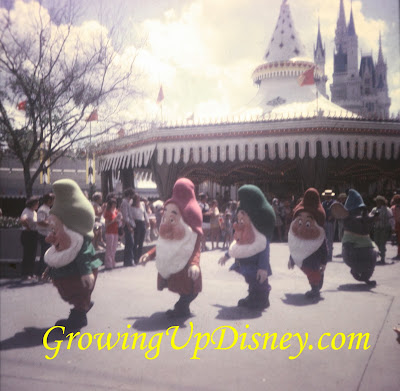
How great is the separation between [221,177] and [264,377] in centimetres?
901

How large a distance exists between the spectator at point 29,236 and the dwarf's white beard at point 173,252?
2.53 feet

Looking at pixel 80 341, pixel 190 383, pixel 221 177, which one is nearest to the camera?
pixel 190 383

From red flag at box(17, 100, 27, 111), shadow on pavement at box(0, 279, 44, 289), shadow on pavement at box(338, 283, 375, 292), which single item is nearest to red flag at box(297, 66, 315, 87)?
shadow on pavement at box(338, 283, 375, 292)

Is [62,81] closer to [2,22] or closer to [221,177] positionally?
[2,22]

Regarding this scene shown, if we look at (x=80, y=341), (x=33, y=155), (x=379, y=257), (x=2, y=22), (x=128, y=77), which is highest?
(x=2, y=22)

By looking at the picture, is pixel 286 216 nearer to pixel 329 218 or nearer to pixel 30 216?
pixel 329 218

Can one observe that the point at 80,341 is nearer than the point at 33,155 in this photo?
Yes

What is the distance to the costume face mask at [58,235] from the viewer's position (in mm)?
1948

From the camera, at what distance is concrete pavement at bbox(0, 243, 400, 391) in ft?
5.73

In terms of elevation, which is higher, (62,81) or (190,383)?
(62,81)

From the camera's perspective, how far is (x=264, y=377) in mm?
1756

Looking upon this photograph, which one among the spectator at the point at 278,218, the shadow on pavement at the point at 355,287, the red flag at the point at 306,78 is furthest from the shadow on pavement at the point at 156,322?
the red flag at the point at 306,78

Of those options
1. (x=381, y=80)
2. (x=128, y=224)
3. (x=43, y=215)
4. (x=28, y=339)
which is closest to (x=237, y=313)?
(x=128, y=224)

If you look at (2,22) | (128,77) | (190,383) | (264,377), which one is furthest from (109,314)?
(2,22)
